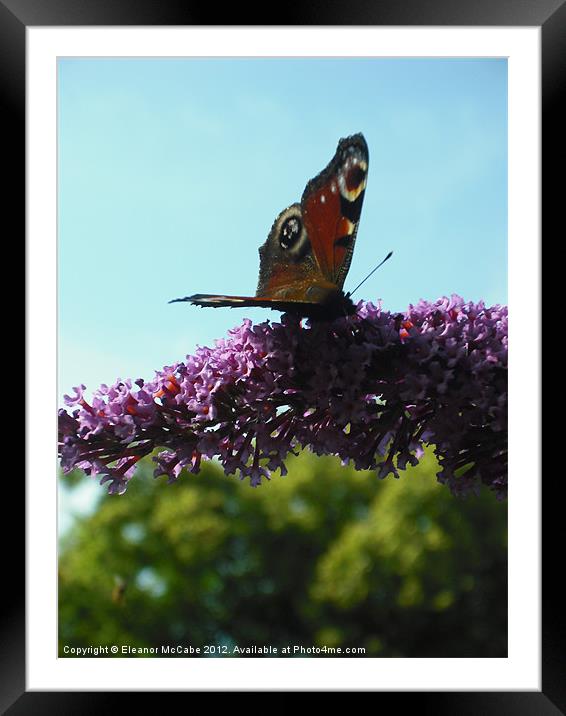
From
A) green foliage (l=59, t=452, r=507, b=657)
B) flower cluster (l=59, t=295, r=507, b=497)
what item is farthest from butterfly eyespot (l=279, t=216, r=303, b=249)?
green foliage (l=59, t=452, r=507, b=657)

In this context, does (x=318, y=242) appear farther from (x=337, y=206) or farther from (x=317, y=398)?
(x=317, y=398)

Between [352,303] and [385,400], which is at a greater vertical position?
[352,303]

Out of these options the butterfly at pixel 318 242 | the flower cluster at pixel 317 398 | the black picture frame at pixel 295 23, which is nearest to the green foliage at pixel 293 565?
the black picture frame at pixel 295 23
